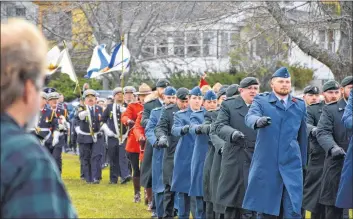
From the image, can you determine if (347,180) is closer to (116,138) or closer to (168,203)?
(168,203)

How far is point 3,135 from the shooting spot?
291cm

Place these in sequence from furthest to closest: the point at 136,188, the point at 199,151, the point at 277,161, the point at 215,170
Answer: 1. the point at 136,188
2. the point at 199,151
3. the point at 215,170
4. the point at 277,161

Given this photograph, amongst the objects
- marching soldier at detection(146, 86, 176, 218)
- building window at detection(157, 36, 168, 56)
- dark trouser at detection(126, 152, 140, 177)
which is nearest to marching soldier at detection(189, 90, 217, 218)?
A: marching soldier at detection(146, 86, 176, 218)

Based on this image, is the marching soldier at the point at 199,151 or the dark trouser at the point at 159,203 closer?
the marching soldier at the point at 199,151

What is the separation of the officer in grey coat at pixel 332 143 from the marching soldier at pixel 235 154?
34.8 inches

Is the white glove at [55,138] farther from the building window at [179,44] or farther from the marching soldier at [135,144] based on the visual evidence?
the building window at [179,44]

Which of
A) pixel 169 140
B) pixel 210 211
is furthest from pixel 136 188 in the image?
pixel 210 211

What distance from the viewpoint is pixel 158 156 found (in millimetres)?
12484

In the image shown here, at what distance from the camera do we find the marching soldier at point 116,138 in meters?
18.1

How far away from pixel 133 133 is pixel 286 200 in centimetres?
583

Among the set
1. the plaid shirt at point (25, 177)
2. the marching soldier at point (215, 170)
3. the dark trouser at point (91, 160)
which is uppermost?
the plaid shirt at point (25, 177)

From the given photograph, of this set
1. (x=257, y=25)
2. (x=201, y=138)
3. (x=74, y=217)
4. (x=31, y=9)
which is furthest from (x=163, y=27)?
(x=74, y=217)

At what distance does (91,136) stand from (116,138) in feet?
2.17

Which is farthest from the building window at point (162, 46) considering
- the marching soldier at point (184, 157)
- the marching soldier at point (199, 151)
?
the marching soldier at point (199, 151)
